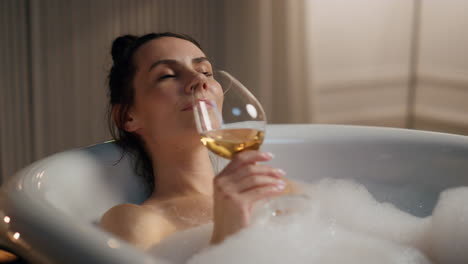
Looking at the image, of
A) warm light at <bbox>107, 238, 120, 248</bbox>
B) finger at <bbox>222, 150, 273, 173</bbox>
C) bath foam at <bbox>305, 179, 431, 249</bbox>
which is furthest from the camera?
bath foam at <bbox>305, 179, 431, 249</bbox>

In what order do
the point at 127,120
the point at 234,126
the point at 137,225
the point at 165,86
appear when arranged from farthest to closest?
the point at 127,120 → the point at 165,86 → the point at 137,225 → the point at 234,126

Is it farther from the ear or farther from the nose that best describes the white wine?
the ear

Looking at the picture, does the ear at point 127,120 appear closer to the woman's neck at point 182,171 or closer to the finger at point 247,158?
the woman's neck at point 182,171

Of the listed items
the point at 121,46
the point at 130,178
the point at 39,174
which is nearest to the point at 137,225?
the point at 39,174

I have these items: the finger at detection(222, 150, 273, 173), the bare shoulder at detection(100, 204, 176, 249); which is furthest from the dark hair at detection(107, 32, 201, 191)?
the finger at detection(222, 150, 273, 173)

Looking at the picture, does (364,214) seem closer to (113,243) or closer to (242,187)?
(242,187)

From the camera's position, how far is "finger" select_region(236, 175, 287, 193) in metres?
1.01

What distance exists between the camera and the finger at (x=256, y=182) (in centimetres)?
101

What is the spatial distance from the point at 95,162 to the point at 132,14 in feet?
4.92

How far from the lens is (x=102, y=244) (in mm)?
817

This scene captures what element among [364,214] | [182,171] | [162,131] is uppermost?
[162,131]

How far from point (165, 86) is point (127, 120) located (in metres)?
0.17

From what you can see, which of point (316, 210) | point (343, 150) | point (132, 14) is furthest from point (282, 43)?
point (316, 210)

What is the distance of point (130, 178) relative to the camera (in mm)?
1571
